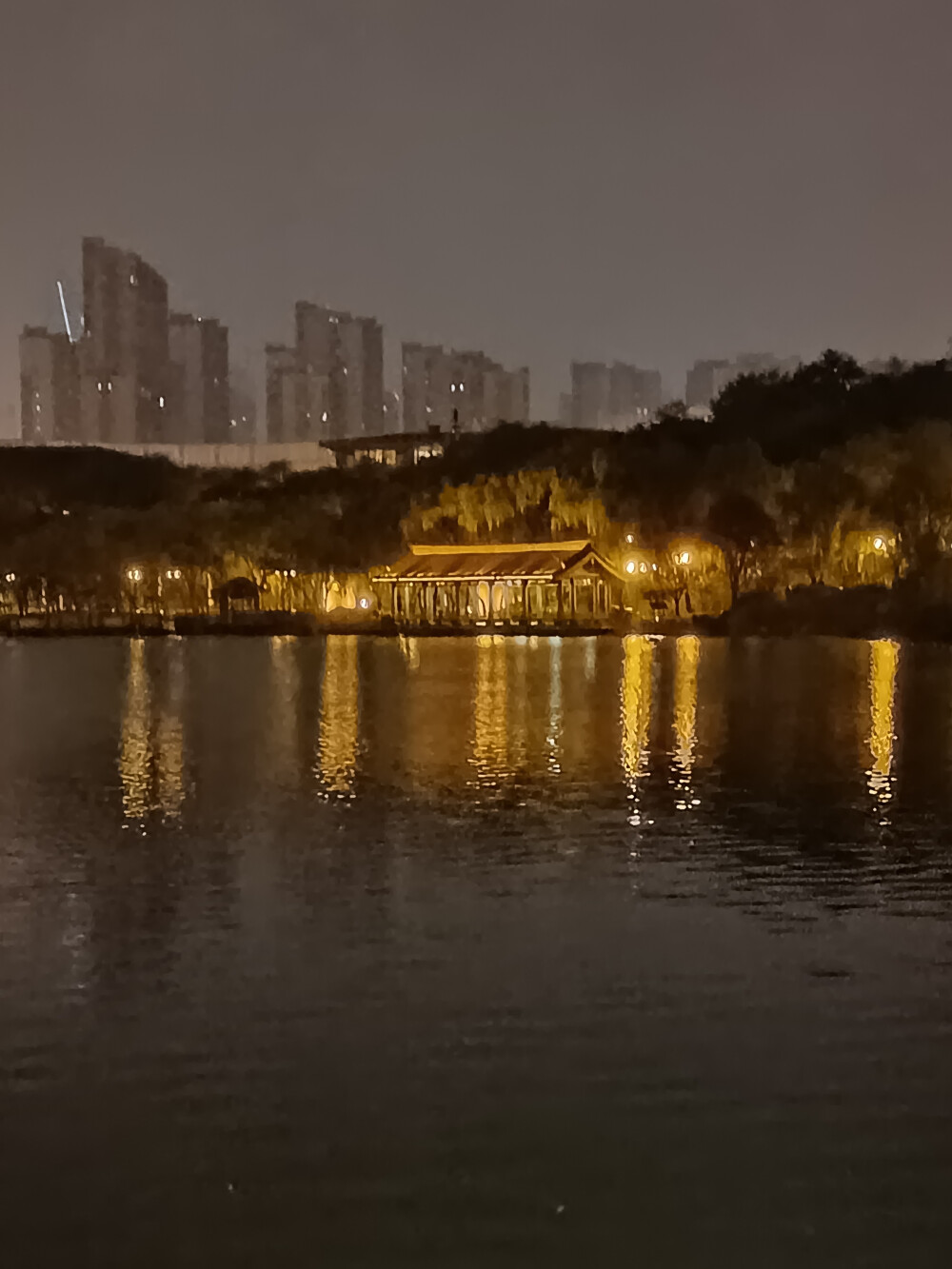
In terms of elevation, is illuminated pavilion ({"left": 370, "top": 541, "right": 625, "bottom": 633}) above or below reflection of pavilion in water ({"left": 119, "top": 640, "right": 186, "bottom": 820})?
above

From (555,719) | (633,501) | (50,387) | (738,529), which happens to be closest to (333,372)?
(50,387)

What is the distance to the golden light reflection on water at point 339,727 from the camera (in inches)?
545

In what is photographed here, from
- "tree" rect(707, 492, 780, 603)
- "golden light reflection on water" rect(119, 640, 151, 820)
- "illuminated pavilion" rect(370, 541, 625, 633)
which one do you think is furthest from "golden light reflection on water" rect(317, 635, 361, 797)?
"tree" rect(707, 492, 780, 603)

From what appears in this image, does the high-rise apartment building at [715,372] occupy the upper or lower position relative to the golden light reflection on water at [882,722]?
upper

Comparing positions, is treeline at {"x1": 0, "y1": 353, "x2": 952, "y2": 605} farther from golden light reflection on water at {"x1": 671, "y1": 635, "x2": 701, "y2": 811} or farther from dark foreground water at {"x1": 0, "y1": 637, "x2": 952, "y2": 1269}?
dark foreground water at {"x1": 0, "y1": 637, "x2": 952, "y2": 1269}

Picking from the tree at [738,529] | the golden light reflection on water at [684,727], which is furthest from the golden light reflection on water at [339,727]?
the tree at [738,529]

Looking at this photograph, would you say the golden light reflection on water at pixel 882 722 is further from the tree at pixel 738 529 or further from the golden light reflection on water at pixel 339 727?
the tree at pixel 738 529

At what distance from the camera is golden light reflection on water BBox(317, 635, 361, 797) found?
13834 millimetres

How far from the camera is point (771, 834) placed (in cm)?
1095

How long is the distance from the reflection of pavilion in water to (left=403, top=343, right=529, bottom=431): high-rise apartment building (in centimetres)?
10077

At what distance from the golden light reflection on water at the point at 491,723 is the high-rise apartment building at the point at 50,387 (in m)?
96.6

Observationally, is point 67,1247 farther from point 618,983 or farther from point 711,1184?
point 618,983

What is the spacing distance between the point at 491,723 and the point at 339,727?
222 cm

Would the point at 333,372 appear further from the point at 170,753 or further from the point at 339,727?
the point at 170,753
